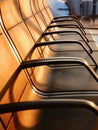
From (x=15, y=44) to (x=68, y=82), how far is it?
0.49m

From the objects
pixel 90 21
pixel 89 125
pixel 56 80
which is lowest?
pixel 90 21

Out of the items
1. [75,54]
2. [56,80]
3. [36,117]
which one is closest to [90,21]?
[75,54]

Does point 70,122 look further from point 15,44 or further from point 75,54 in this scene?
point 75,54

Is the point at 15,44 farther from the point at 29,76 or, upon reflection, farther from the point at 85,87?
the point at 85,87

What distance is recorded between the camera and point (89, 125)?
1.35 meters

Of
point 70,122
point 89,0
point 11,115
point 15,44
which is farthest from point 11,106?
point 89,0

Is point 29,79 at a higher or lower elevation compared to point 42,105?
lower

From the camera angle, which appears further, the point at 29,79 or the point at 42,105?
the point at 29,79

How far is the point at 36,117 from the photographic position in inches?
57.0

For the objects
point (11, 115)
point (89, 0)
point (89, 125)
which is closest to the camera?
point (11, 115)

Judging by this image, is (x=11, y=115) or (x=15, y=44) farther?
(x=15, y=44)

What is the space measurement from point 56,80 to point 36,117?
1.93 ft

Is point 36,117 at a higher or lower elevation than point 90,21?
higher

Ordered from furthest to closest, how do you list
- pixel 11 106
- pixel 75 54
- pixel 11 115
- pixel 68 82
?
pixel 75 54
pixel 68 82
pixel 11 115
pixel 11 106
